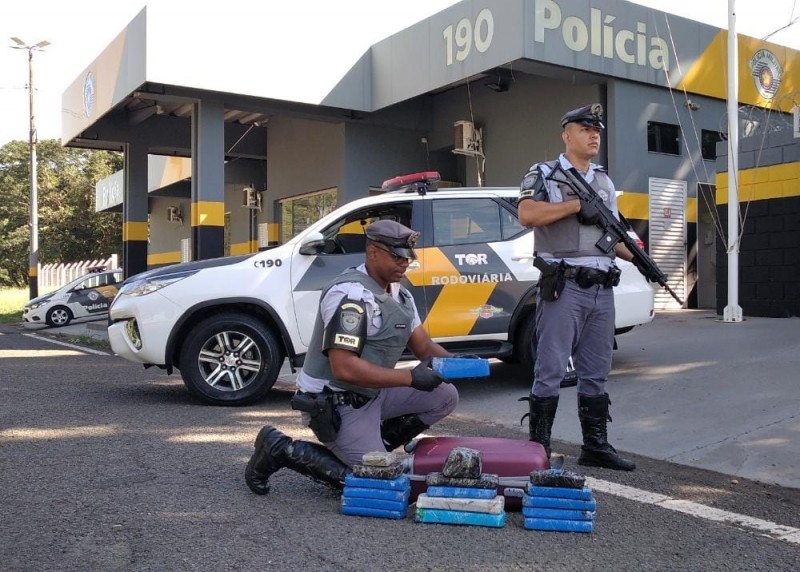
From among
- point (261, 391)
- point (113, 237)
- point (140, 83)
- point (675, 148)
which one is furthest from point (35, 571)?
point (113, 237)

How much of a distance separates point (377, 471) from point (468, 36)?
11721 millimetres

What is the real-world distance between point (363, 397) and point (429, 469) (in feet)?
1.54

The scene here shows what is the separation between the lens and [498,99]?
1644cm

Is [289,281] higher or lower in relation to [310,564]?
higher

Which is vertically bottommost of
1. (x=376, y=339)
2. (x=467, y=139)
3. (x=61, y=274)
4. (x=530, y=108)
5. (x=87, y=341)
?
(x=87, y=341)

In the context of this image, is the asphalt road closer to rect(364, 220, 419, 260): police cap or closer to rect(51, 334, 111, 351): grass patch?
rect(364, 220, 419, 260): police cap

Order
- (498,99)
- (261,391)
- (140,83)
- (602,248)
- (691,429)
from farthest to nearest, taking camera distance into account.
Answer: (498,99), (140,83), (261,391), (691,429), (602,248)

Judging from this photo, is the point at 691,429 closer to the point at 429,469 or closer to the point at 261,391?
the point at 429,469

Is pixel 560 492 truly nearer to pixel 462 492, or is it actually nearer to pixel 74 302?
pixel 462 492

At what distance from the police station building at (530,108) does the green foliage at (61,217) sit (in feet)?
134

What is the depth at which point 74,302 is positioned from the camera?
18.8m

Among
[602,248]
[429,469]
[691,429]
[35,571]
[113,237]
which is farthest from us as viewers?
[113,237]

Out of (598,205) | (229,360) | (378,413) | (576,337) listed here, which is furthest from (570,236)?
(229,360)

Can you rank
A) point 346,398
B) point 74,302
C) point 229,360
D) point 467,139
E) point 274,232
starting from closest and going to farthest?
point 346,398 → point 229,360 → point 467,139 → point 74,302 → point 274,232
